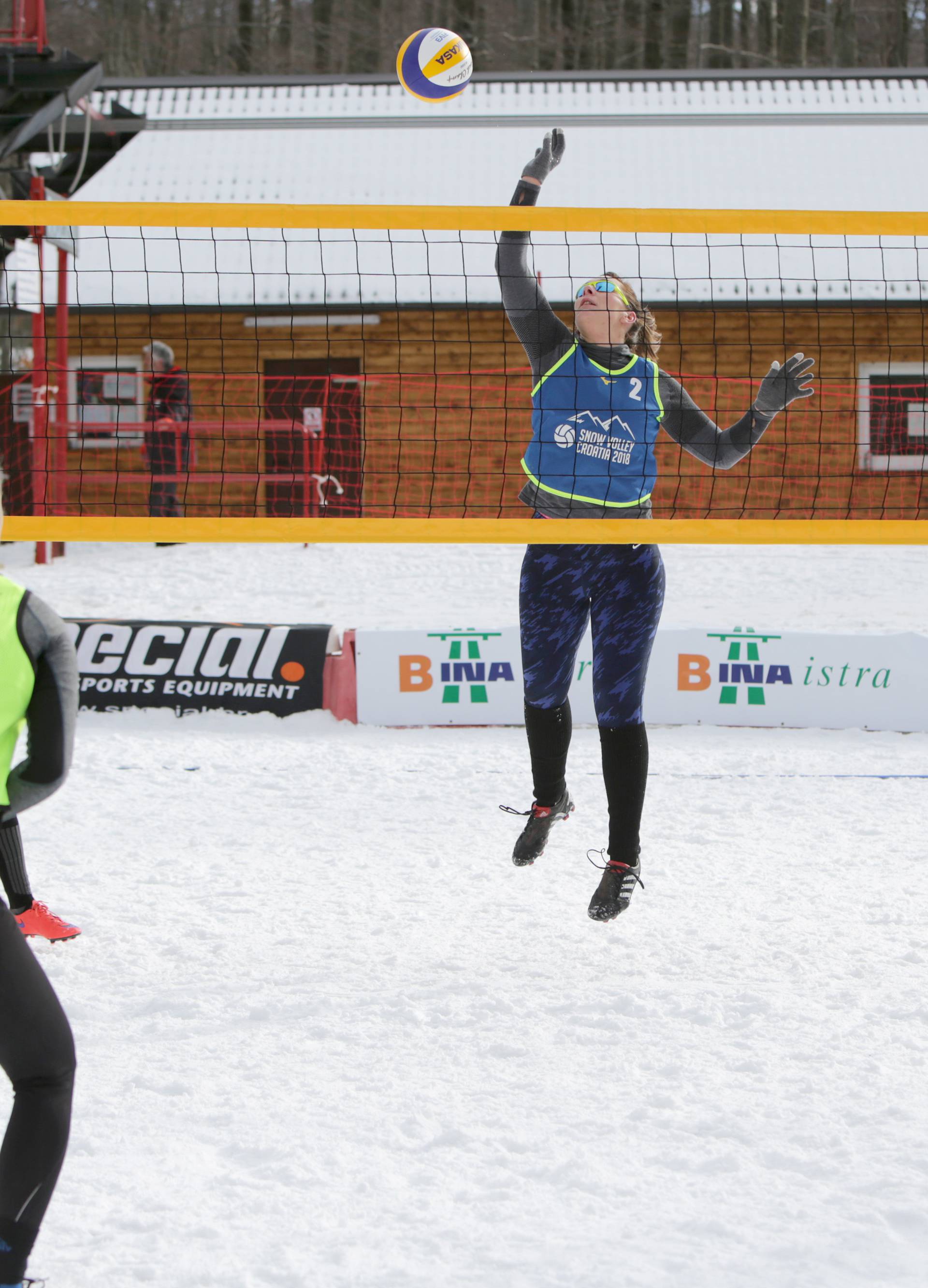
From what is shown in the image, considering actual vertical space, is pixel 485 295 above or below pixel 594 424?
above

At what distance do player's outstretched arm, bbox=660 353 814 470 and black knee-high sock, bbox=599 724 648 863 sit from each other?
0.91m

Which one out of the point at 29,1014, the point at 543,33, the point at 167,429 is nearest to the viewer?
the point at 29,1014

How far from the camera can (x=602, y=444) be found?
12.1 ft

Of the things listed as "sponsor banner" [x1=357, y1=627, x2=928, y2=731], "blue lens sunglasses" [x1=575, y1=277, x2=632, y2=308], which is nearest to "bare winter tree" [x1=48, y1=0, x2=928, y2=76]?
"sponsor banner" [x1=357, y1=627, x2=928, y2=731]

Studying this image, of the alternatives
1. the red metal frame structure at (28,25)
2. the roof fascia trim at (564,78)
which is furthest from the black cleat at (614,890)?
the roof fascia trim at (564,78)

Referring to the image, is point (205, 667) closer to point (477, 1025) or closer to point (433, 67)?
point (433, 67)

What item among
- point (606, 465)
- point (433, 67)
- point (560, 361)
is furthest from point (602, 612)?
point (433, 67)

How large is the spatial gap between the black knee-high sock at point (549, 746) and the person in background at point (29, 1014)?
2101 mm

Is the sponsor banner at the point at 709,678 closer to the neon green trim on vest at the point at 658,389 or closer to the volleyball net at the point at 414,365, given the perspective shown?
the neon green trim on vest at the point at 658,389

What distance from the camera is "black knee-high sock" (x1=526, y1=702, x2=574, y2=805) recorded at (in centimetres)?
397

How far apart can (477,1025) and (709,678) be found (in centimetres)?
420

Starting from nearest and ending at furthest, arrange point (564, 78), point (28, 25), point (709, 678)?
point (709, 678) → point (28, 25) → point (564, 78)

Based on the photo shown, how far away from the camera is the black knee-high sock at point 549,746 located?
3.97 m

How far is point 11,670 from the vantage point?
1985mm
